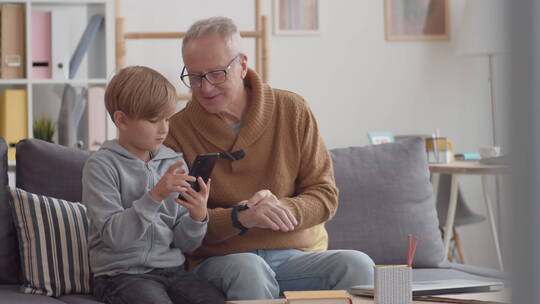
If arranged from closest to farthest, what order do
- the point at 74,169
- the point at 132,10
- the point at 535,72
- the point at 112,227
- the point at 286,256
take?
the point at 535,72, the point at 112,227, the point at 286,256, the point at 74,169, the point at 132,10

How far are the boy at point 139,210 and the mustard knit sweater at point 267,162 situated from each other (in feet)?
0.52

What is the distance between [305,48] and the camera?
396 centimetres

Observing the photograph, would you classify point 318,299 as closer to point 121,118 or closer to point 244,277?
point 244,277

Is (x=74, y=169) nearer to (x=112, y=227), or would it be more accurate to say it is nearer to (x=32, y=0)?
(x=112, y=227)

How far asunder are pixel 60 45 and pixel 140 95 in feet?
6.42

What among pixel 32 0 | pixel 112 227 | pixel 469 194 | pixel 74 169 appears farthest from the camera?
pixel 469 194

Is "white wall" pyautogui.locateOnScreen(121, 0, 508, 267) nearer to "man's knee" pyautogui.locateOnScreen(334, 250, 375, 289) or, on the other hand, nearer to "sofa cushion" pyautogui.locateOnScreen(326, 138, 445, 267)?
"sofa cushion" pyautogui.locateOnScreen(326, 138, 445, 267)

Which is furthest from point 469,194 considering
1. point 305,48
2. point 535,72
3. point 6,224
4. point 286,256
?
point 535,72

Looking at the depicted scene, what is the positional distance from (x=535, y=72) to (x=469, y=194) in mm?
4122

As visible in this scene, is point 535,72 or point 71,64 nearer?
point 535,72

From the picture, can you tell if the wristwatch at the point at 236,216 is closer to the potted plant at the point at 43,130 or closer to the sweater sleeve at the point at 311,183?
the sweater sleeve at the point at 311,183

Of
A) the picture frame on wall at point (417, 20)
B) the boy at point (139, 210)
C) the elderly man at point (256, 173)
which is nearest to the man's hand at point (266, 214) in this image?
the elderly man at point (256, 173)

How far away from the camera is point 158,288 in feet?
5.11

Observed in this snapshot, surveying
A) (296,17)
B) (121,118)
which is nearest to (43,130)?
(296,17)
